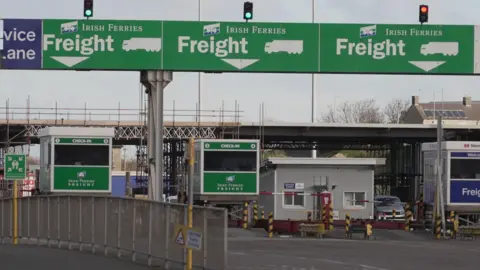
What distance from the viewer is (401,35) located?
2884cm

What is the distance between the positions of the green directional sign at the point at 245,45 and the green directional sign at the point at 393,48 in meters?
0.57

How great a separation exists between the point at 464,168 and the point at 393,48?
8.87 m

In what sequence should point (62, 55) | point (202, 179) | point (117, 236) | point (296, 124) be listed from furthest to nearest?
point (296, 124) < point (202, 179) < point (62, 55) < point (117, 236)

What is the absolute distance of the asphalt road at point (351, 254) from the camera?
21266 mm

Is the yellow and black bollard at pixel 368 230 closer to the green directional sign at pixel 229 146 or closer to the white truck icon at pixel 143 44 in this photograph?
the green directional sign at pixel 229 146

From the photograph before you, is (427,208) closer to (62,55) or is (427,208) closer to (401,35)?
(401,35)

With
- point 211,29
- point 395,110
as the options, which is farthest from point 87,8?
point 395,110

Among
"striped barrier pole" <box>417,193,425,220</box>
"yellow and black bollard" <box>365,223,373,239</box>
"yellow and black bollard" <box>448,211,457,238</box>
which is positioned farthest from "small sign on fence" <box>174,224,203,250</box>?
"striped barrier pole" <box>417,193,425,220</box>

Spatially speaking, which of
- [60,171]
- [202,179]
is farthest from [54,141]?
[202,179]

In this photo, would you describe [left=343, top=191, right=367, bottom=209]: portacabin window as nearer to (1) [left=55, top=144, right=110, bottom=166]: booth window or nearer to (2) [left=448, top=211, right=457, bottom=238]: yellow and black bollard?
(2) [left=448, top=211, right=457, bottom=238]: yellow and black bollard

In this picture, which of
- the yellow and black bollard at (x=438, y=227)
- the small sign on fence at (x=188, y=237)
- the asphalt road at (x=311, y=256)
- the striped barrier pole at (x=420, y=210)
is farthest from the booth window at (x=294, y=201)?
the small sign on fence at (x=188, y=237)

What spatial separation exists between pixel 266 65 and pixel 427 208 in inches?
529

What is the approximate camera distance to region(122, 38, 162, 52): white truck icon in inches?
1129

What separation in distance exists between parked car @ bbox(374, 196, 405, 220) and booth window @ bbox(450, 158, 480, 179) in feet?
38.6
